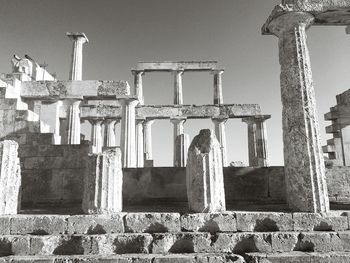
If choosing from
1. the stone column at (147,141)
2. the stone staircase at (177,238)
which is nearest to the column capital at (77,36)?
the stone column at (147,141)

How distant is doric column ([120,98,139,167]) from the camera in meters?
12.8

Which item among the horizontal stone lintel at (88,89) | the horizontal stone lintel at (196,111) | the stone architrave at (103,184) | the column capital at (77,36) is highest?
the column capital at (77,36)

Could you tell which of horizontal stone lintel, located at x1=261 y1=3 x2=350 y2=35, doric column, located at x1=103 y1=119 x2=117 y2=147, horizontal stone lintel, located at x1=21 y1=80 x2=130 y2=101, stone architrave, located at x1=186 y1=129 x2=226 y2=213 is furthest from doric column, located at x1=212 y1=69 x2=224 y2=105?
stone architrave, located at x1=186 y1=129 x2=226 y2=213

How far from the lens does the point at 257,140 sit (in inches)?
762

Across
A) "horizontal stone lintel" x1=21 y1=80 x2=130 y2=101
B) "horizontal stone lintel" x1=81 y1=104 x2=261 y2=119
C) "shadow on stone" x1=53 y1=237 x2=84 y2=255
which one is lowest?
"shadow on stone" x1=53 y1=237 x2=84 y2=255

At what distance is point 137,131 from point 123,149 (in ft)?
21.2

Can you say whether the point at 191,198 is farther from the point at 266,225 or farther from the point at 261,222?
the point at 266,225

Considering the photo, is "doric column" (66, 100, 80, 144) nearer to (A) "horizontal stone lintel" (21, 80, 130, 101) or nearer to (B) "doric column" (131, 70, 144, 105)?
(A) "horizontal stone lintel" (21, 80, 130, 101)

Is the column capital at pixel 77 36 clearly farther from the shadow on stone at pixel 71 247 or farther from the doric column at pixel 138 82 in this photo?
the shadow on stone at pixel 71 247

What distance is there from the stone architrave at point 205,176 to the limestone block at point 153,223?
2.07ft

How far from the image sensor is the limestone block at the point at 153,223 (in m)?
5.21

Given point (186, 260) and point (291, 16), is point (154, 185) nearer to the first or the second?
point (186, 260)

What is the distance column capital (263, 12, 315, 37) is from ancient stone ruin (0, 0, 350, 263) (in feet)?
0.08

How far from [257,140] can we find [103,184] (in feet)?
50.3
